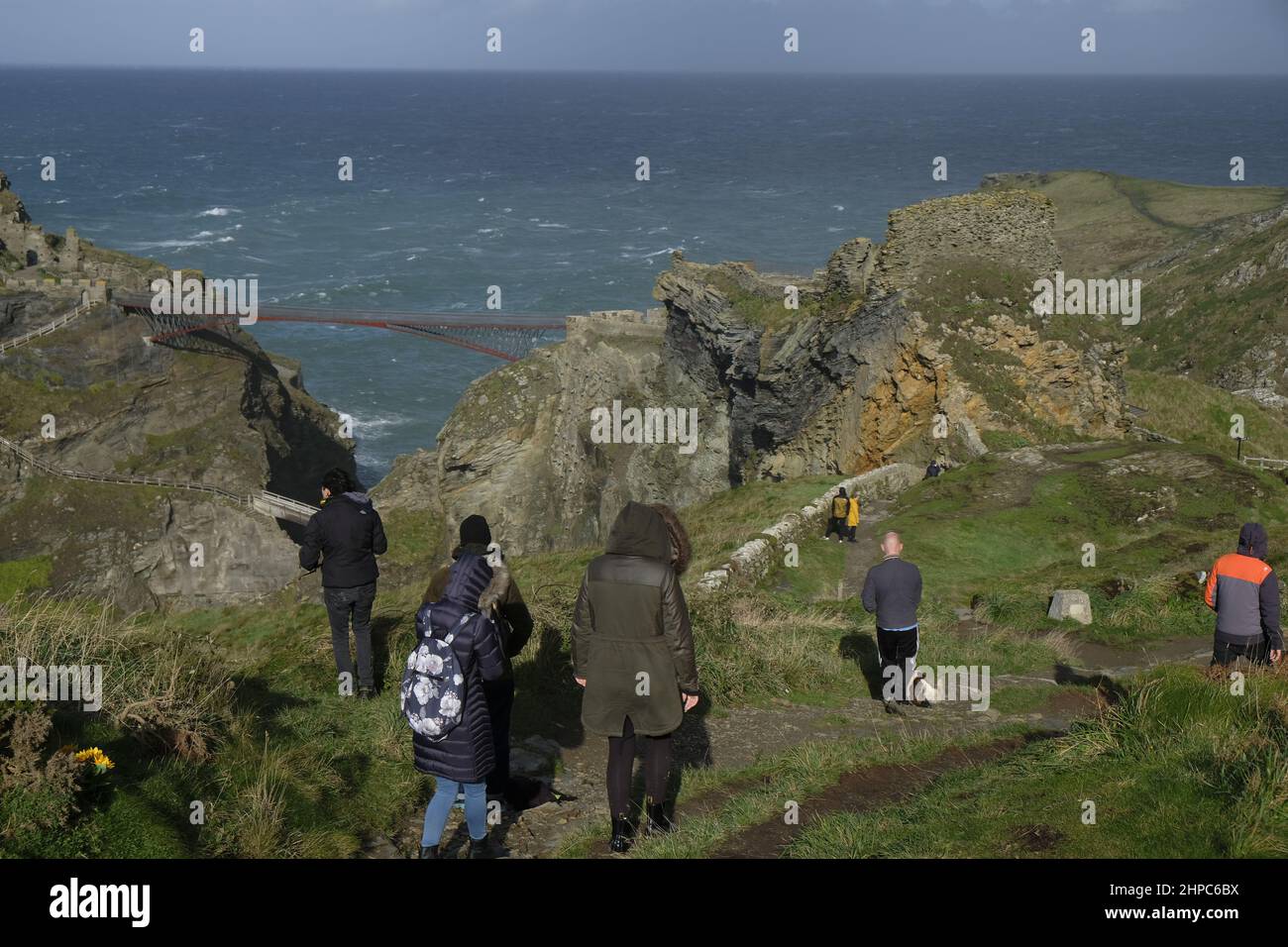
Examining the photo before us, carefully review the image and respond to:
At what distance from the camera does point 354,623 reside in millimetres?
10383

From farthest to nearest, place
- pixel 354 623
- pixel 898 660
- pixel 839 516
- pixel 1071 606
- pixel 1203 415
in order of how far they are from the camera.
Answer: pixel 1203 415 < pixel 839 516 < pixel 1071 606 < pixel 898 660 < pixel 354 623

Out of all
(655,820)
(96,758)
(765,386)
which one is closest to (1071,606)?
(655,820)

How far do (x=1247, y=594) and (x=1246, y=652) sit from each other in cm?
55

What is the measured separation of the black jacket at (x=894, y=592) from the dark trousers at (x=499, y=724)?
14.9ft

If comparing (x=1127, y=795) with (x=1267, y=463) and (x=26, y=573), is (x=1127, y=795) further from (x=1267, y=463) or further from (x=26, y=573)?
(x=26, y=573)

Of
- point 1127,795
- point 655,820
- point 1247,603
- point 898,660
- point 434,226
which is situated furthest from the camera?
point 434,226

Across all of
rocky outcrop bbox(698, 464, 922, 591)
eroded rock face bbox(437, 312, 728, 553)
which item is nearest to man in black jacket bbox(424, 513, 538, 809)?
rocky outcrop bbox(698, 464, 922, 591)

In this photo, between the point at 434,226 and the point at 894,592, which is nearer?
the point at 894,592

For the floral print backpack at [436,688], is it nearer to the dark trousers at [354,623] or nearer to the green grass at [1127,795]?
the green grass at [1127,795]

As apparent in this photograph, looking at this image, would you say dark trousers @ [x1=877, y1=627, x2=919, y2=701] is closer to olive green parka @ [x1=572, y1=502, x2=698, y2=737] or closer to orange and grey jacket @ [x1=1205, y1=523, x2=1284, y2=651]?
orange and grey jacket @ [x1=1205, y1=523, x2=1284, y2=651]
